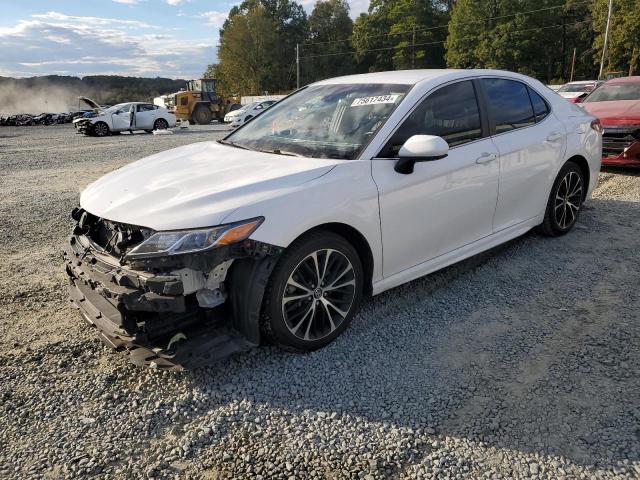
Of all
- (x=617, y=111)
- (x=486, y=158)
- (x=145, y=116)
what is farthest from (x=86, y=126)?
(x=486, y=158)

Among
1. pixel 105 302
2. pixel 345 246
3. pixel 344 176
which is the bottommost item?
pixel 105 302

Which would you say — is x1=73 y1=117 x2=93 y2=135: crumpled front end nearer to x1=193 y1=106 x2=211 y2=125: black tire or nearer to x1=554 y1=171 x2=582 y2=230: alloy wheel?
x1=193 y1=106 x2=211 y2=125: black tire

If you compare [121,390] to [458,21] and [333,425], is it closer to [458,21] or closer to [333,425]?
[333,425]

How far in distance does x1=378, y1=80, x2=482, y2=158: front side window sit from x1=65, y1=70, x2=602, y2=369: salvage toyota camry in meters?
0.01

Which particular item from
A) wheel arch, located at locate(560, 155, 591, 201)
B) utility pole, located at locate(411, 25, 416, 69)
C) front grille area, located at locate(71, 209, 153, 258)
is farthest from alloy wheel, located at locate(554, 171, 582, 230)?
utility pole, located at locate(411, 25, 416, 69)

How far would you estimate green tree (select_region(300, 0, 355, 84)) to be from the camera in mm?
82188

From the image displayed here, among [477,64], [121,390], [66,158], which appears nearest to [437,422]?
[121,390]

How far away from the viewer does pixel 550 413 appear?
97.3 inches

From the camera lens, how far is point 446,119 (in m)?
3.65

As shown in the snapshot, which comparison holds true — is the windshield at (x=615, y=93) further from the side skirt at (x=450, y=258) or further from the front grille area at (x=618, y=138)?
the side skirt at (x=450, y=258)

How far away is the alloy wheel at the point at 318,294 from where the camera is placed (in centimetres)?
289

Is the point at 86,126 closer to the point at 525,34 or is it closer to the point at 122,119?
the point at 122,119

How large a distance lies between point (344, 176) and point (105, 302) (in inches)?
62.4

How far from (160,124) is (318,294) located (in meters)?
24.2
